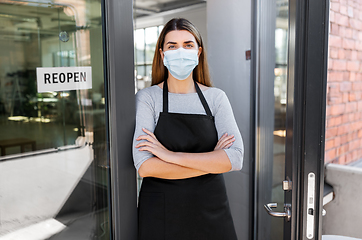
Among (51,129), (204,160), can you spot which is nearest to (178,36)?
(204,160)

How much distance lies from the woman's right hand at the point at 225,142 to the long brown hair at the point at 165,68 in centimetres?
28

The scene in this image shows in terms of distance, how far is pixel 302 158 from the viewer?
116 centimetres

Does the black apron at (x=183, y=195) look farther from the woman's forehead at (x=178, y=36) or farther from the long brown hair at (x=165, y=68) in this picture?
the woman's forehead at (x=178, y=36)

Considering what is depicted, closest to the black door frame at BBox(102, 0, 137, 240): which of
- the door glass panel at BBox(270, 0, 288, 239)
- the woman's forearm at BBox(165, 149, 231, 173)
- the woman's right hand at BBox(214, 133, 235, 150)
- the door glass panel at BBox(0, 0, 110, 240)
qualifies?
the door glass panel at BBox(0, 0, 110, 240)

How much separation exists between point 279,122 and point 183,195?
803 mm

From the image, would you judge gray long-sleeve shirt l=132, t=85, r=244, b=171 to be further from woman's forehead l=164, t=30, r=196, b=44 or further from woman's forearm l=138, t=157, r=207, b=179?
woman's forehead l=164, t=30, r=196, b=44

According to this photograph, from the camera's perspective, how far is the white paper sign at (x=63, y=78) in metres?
1.04

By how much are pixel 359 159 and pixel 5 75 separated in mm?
2580

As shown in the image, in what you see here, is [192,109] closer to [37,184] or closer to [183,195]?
[183,195]

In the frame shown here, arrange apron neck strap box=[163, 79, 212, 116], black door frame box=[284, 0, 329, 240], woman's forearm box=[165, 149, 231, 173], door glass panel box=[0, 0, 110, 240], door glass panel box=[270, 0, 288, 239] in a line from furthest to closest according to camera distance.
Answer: door glass panel box=[270, 0, 288, 239], apron neck strap box=[163, 79, 212, 116], woman's forearm box=[165, 149, 231, 173], black door frame box=[284, 0, 329, 240], door glass panel box=[0, 0, 110, 240]

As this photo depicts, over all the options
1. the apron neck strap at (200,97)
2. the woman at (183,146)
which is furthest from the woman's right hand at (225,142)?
the apron neck strap at (200,97)

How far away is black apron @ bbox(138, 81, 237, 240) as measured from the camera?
1.34 metres

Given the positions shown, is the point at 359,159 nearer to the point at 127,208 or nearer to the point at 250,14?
the point at 250,14

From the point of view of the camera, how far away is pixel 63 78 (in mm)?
1091
